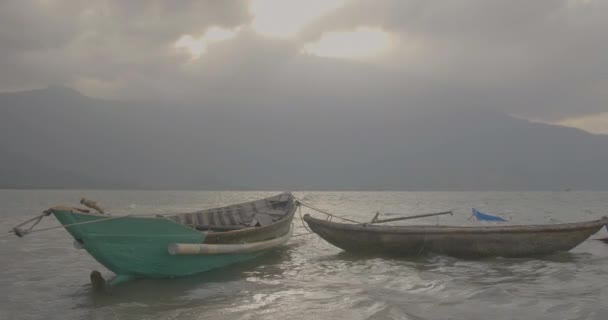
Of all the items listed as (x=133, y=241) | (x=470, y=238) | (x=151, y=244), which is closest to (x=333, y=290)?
(x=151, y=244)

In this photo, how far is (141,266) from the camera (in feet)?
29.9

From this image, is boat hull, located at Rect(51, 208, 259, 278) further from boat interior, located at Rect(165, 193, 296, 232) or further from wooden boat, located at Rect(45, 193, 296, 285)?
boat interior, located at Rect(165, 193, 296, 232)

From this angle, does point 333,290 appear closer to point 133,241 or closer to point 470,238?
point 133,241

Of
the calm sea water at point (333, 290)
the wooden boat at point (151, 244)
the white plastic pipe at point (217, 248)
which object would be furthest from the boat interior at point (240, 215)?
the wooden boat at point (151, 244)

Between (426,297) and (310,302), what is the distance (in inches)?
89.7

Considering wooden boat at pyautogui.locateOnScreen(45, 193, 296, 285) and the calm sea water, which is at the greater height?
wooden boat at pyautogui.locateOnScreen(45, 193, 296, 285)

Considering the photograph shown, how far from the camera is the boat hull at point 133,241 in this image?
8.38 meters

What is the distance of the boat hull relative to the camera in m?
8.38

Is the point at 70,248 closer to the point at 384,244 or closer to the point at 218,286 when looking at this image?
the point at 218,286

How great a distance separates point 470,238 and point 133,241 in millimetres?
8859

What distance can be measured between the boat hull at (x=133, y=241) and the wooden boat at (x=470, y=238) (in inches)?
191

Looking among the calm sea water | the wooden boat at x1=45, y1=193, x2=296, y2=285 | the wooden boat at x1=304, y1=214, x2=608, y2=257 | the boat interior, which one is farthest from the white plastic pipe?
the wooden boat at x1=304, y1=214, x2=608, y2=257

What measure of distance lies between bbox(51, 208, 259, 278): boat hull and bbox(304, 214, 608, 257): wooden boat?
485 centimetres

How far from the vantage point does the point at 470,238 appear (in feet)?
40.9
